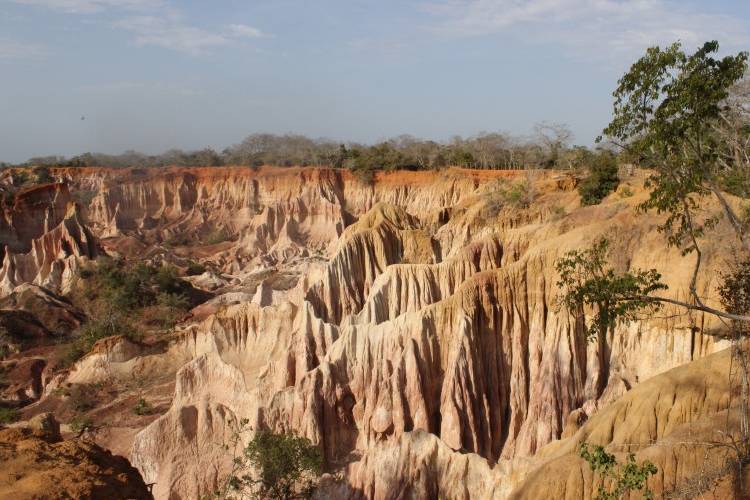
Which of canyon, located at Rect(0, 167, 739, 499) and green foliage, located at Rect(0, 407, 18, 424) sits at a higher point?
canyon, located at Rect(0, 167, 739, 499)

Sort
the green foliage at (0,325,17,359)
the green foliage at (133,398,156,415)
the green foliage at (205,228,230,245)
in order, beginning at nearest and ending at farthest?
the green foliage at (133,398,156,415) → the green foliage at (0,325,17,359) → the green foliage at (205,228,230,245)

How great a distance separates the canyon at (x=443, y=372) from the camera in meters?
11.7

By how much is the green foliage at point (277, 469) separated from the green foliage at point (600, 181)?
1645 cm

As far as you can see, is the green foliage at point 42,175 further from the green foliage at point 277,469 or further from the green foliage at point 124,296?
the green foliage at point 277,469

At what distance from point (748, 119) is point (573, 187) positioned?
20.5 metres

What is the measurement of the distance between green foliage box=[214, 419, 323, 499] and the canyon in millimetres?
737

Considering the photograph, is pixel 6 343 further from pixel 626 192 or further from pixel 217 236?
pixel 626 192

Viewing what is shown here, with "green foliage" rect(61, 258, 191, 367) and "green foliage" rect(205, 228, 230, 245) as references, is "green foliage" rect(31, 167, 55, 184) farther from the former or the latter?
"green foliage" rect(61, 258, 191, 367)

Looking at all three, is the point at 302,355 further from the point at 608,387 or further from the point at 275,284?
the point at 275,284

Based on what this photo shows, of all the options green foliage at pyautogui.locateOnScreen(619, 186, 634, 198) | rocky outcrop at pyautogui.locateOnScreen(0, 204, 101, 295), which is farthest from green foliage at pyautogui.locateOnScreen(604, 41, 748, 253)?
rocky outcrop at pyautogui.locateOnScreen(0, 204, 101, 295)

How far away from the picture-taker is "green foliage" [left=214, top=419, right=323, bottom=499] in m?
13.8

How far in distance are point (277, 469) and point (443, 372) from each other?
189 inches

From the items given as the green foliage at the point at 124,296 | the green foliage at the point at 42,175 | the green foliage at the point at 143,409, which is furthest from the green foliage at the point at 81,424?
the green foliage at the point at 42,175

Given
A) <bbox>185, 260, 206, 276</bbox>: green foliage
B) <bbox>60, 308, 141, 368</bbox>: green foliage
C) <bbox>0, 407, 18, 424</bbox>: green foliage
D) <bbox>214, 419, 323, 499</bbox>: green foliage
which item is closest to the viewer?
<bbox>214, 419, 323, 499</bbox>: green foliage
